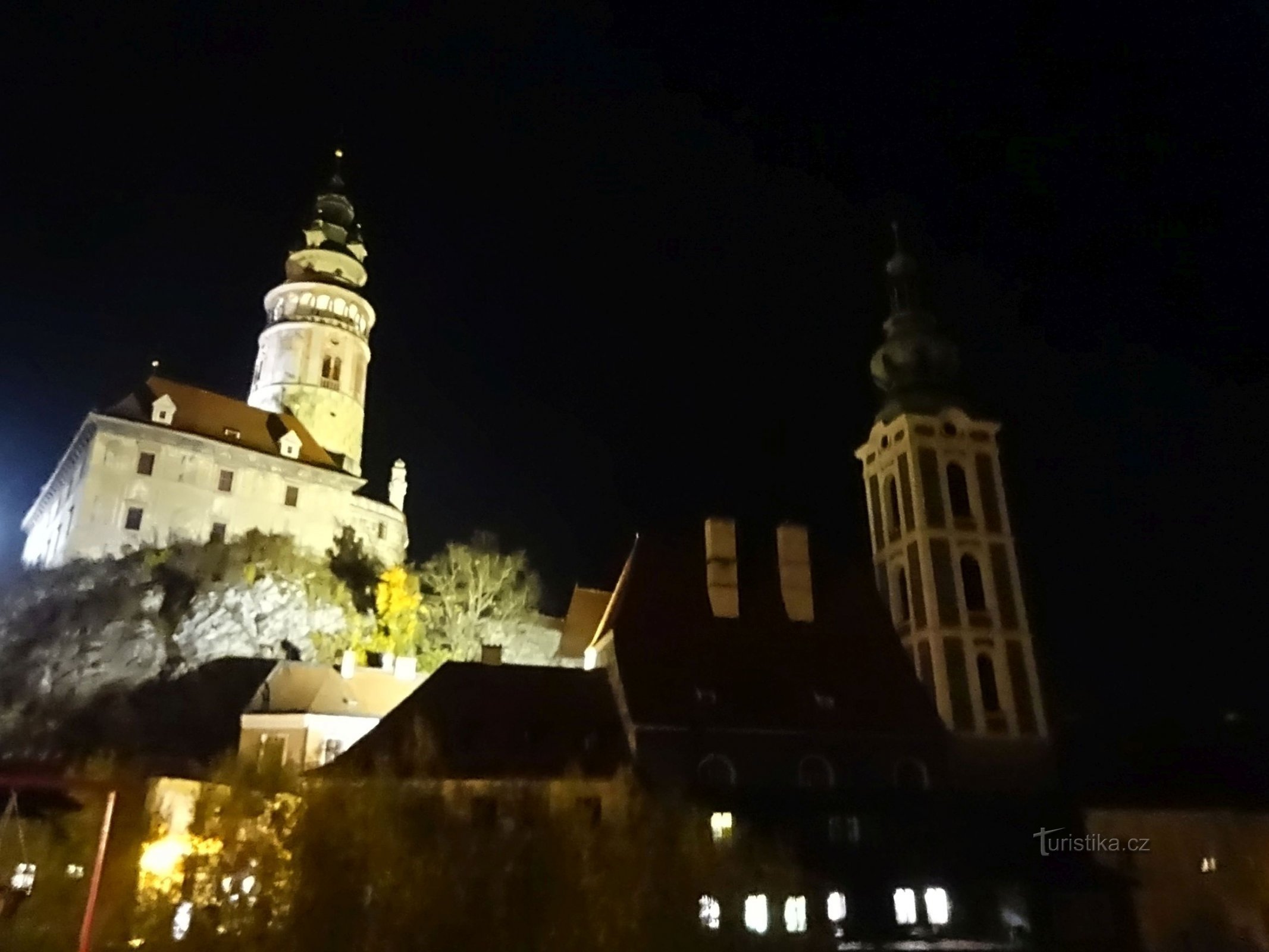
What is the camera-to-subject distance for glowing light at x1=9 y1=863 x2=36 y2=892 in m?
19.7

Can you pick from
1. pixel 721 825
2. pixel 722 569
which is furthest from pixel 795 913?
pixel 722 569

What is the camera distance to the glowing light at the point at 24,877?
19688mm

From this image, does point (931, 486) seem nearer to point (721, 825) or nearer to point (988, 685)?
point (988, 685)

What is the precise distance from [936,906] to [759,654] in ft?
27.2

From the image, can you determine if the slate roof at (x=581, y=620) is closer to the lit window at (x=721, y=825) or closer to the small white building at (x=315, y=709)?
the small white building at (x=315, y=709)

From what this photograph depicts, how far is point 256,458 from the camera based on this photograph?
49.1m

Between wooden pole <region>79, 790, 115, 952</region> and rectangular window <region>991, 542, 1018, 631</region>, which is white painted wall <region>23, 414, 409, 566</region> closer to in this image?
rectangular window <region>991, 542, 1018, 631</region>

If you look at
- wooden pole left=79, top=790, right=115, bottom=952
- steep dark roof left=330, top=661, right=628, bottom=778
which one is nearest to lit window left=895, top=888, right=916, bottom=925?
steep dark roof left=330, top=661, right=628, bottom=778

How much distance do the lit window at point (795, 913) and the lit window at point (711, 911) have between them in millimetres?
2906

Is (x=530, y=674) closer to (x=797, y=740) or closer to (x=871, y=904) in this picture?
(x=797, y=740)

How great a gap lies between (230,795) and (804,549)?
19.7 meters

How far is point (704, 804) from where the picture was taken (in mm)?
26234

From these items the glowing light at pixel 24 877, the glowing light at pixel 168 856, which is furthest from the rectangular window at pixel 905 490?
the glowing light at pixel 24 877

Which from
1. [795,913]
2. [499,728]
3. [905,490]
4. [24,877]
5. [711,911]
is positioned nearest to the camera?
[24,877]
